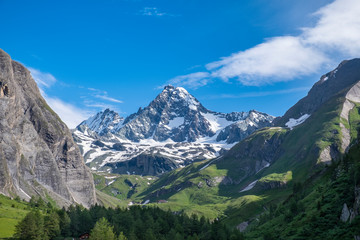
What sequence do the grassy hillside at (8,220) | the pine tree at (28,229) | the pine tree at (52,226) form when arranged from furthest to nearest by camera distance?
the pine tree at (52,226)
the grassy hillside at (8,220)
the pine tree at (28,229)

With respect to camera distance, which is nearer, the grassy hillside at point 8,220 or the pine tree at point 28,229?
the pine tree at point 28,229

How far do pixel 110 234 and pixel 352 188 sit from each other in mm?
75547

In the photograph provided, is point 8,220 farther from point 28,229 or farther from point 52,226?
point 28,229

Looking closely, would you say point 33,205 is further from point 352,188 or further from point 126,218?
point 352,188

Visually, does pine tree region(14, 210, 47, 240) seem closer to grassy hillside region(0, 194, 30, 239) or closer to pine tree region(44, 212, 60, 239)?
grassy hillside region(0, 194, 30, 239)

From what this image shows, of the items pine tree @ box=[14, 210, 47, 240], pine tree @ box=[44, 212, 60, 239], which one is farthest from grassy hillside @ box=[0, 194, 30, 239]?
pine tree @ box=[44, 212, 60, 239]

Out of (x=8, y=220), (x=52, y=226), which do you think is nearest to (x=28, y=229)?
(x=52, y=226)

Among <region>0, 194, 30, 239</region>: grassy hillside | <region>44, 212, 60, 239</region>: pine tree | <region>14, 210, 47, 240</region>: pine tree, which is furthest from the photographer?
<region>44, 212, 60, 239</region>: pine tree

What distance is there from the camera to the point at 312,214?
104m

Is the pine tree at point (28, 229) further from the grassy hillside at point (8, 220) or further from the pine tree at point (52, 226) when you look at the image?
the pine tree at point (52, 226)

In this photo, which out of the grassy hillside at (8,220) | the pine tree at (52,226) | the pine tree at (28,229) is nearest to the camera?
the pine tree at (28,229)

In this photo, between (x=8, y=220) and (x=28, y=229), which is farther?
(x=8, y=220)

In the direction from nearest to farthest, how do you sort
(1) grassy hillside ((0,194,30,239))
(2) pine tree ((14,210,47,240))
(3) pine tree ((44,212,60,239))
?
(2) pine tree ((14,210,47,240)), (1) grassy hillside ((0,194,30,239)), (3) pine tree ((44,212,60,239))

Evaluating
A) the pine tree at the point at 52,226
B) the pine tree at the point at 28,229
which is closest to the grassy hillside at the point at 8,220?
the pine tree at the point at 28,229
